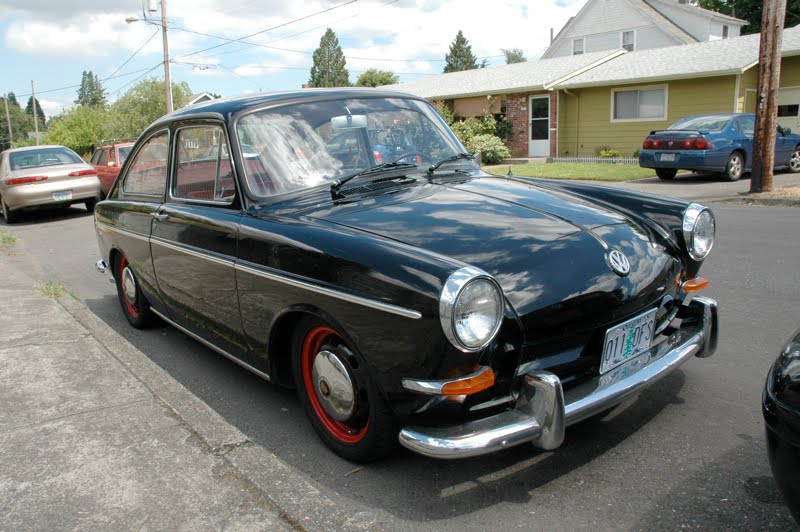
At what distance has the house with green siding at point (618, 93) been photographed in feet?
68.7

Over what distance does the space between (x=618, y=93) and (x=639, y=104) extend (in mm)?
881

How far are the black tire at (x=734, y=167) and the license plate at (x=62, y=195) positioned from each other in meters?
13.8

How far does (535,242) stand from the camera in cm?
303

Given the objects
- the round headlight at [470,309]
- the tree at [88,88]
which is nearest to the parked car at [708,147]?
the round headlight at [470,309]

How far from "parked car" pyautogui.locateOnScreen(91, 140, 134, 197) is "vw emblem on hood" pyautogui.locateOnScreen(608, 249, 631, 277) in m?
14.5

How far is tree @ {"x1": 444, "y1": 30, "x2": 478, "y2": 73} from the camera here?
78.4 m

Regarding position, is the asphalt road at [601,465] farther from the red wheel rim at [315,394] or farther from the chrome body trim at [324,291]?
the chrome body trim at [324,291]

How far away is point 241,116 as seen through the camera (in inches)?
154

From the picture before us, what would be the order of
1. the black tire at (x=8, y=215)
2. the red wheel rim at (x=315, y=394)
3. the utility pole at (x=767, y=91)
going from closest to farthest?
the red wheel rim at (x=315, y=394)
the utility pole at (x=767, y=91)
the black tire at (x=8, y=215)

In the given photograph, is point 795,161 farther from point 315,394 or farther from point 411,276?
point 411,276

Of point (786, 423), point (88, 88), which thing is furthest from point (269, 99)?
point (88, 88)

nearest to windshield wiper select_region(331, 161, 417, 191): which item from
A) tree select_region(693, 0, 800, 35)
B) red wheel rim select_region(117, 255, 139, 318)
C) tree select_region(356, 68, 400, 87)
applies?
red wheel rim select_region(117, 255, 139, 318)

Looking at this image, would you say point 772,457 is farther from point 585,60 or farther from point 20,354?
point 585,60

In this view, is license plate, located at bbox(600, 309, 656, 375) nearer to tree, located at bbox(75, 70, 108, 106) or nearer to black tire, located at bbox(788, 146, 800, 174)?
black tire, located at bbox(788, 146, 800, 174)
